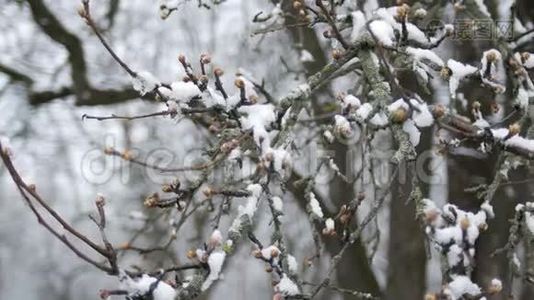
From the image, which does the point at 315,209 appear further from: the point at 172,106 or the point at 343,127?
the point at 172,106

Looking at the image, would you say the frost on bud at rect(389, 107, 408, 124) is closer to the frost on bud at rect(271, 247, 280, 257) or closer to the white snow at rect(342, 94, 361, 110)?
the white snow at rect(342, 94, 361, 110)

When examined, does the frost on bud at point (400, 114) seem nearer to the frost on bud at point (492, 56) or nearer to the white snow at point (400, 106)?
the white snow at point (400, 106)

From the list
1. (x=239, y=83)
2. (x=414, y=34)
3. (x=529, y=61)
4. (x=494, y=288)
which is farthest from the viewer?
(x=529, y=61)

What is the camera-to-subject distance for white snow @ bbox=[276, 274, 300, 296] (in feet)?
6.23

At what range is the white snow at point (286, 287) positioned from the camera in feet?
6.23

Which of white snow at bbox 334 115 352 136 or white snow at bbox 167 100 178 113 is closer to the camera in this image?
white snow at bbox 334 115 352 136

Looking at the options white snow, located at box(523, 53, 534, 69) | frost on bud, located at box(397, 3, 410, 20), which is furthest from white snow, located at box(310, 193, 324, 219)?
white snow, located at box(523, 53, 534, 69)

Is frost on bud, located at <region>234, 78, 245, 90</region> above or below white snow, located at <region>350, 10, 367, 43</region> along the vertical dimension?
below

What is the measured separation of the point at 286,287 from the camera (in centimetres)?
190

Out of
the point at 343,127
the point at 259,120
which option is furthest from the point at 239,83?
the point at 343,127

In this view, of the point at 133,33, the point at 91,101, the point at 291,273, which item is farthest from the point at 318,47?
the point at 291,273

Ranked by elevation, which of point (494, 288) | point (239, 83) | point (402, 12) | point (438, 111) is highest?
point (402, 12)

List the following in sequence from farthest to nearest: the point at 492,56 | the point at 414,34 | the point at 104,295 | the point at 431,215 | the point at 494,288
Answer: the point at 414,34 < the point at 492,56 < the point at 494,288 < the point at 104,295 < the point at 431,215

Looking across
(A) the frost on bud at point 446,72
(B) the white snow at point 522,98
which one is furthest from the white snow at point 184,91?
(B) the white snow at point 522,98
